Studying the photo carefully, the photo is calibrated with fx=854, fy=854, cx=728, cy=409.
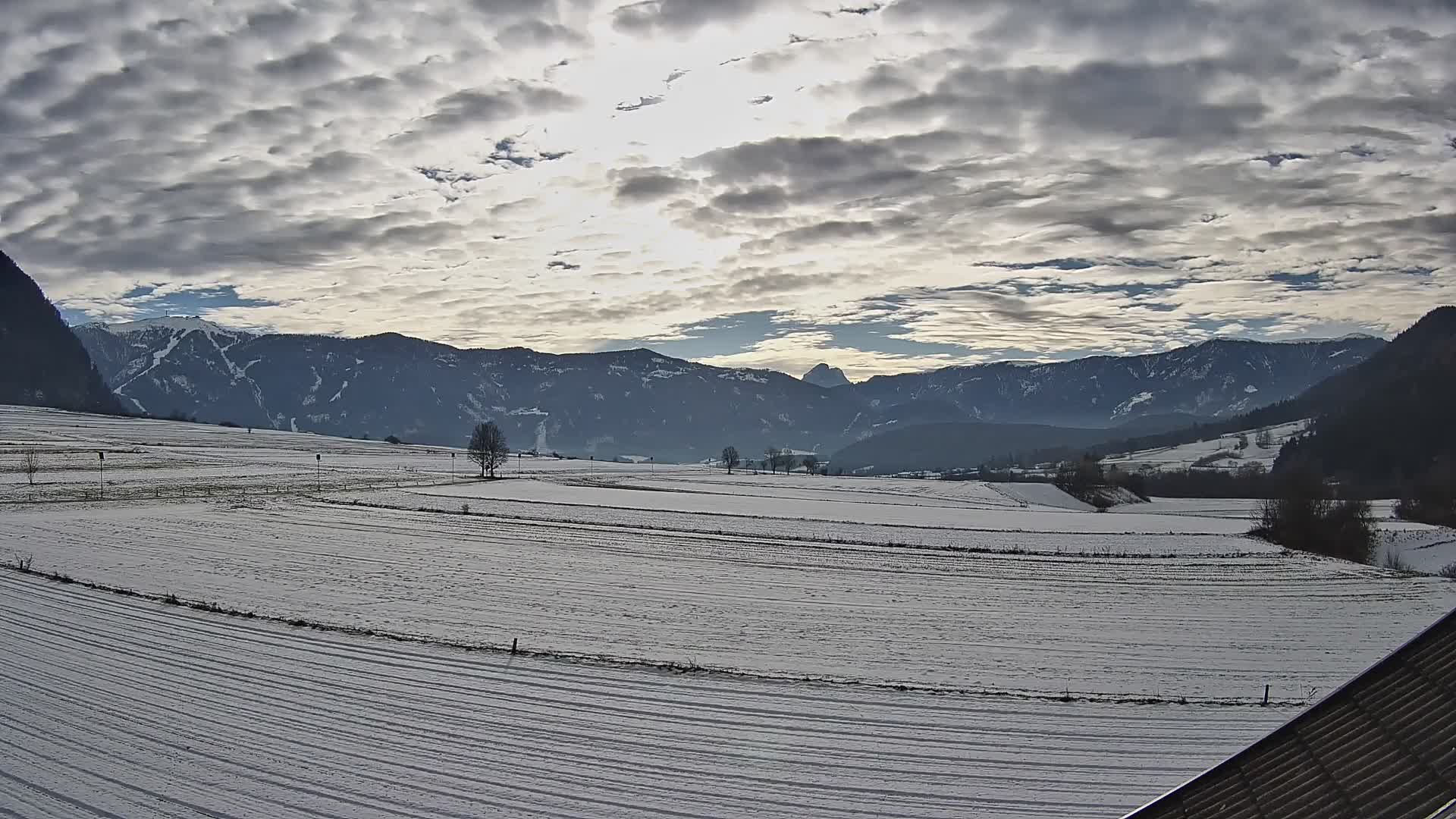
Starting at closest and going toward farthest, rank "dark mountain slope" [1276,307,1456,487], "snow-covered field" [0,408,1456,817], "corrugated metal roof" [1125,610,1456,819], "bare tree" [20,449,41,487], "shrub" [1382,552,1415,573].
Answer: "corrugated metal roof" [1125,610,1456,819] < "snow-covered field" [0,408,1456,817] < "shrub" [1382,552,1415,573] < "bare tree" [20,449,41,487] < "dark mountain slope" [1276,307,1456,487]

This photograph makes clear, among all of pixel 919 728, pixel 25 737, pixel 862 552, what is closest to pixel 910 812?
pixel 919 728

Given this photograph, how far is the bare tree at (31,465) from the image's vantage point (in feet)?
269

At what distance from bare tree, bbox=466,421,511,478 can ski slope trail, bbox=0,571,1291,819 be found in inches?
3763

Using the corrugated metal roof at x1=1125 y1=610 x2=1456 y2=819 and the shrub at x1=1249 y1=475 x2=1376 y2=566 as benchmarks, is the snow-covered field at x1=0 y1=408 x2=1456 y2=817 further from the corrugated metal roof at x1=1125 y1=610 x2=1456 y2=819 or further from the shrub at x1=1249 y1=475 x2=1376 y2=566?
the corrugated metal roof at x1=1125 y1=610 x2=1456 y2=819

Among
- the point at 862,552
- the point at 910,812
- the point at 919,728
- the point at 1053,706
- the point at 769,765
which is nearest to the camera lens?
the point at 910,812

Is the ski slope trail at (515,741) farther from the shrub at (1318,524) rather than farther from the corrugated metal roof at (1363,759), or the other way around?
the shrub at (1318,524)

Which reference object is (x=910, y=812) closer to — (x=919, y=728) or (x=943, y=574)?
(x=919, y=728)

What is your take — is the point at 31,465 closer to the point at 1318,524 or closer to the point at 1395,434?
the point at 1318,524

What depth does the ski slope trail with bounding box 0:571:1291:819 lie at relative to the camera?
53.7 ft

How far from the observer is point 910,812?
16.2 metres

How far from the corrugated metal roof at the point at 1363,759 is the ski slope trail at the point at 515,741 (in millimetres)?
8542

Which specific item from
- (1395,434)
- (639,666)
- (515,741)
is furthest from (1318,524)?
(1395,434)

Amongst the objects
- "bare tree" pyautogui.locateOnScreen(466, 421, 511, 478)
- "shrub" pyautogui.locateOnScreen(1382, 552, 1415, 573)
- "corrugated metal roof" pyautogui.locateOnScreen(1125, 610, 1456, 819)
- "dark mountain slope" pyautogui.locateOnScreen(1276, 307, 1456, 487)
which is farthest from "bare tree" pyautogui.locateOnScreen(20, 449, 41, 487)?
"dark mountain slope" pyautogui.locateOnScreen(1276, 307, 1456, 487)

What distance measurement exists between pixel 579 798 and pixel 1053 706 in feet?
43.8
